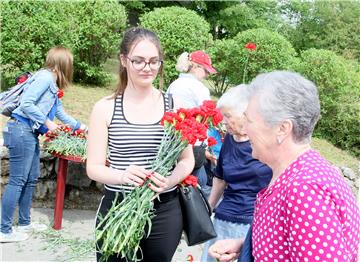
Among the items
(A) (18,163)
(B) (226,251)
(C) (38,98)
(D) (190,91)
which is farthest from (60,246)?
(B) (226,251)

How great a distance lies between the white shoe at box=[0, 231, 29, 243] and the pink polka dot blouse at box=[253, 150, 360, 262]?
10.7 ft

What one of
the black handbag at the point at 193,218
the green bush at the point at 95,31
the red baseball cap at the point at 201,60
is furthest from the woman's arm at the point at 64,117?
the green bush at the point at 95,31

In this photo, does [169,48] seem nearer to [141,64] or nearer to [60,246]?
[60,246]

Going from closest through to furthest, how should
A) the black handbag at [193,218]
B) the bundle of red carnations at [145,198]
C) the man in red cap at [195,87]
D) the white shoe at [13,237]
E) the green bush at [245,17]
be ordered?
the bundle of red carnations at [145,198], the black handbag at [193,218], the man in red cap at [195,87], the white shoe at [13,237], the green bush at [245,17]

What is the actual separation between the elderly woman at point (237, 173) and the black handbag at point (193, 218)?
324 mm

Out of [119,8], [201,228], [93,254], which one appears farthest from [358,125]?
[201,228]

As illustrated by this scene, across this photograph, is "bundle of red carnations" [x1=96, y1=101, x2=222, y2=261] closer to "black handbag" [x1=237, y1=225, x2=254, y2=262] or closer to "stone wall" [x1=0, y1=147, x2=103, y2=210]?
"black handbag" [x1=237, y1=225, x2=254, y2=262]

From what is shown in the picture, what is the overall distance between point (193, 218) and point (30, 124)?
2.17 meters

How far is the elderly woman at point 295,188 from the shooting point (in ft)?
4.43

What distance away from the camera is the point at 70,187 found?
17.7 feet

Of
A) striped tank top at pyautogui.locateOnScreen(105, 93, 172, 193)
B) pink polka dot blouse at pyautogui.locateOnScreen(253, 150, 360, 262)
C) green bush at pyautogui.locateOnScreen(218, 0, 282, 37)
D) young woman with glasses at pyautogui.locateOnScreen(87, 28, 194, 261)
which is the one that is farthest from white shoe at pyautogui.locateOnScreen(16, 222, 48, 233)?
green bush at pyautogui.locateOnScreen(218, 0, 282, 37)

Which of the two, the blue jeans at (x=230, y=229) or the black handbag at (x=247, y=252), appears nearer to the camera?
the black handbag at (x=247, y=252)

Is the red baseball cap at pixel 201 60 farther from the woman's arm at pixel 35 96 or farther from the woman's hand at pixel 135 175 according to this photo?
the woman's hand at pixel 135 175

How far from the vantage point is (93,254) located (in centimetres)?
424
